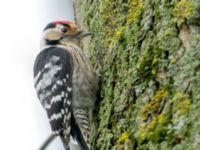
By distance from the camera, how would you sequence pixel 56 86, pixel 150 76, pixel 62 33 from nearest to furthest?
pixel 150 76
pixel 56 86
pixel 62 33

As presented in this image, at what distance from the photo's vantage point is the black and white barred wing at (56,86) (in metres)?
2.85

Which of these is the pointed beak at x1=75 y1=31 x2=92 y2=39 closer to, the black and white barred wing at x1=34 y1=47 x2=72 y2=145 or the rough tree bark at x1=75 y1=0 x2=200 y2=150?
the black and white barred wing at x1=34 y1=47 x2=72 y2=145

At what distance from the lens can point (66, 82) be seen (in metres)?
3.04

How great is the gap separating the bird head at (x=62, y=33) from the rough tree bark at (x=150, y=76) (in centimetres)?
64

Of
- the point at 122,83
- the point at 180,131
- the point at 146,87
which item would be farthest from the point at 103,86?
the point at 180,131

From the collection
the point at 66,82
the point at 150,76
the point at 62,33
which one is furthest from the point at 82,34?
the point at 150,76

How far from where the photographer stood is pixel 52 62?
315cm

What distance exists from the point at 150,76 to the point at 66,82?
1.06m

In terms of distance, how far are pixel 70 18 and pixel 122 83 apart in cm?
150

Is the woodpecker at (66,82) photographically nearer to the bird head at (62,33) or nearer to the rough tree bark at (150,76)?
the bird head at (62,33)

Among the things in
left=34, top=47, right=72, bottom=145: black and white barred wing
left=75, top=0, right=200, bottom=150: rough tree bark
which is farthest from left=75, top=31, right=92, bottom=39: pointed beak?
left=75, top=0, right=200, bottom=150: rough tree bark

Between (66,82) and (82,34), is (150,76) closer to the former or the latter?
(66,82)

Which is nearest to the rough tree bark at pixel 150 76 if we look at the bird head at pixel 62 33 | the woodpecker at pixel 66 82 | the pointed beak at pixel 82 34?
the woodpecker at pixel 66 82

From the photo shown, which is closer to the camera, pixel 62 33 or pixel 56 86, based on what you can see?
pixel 56 86
